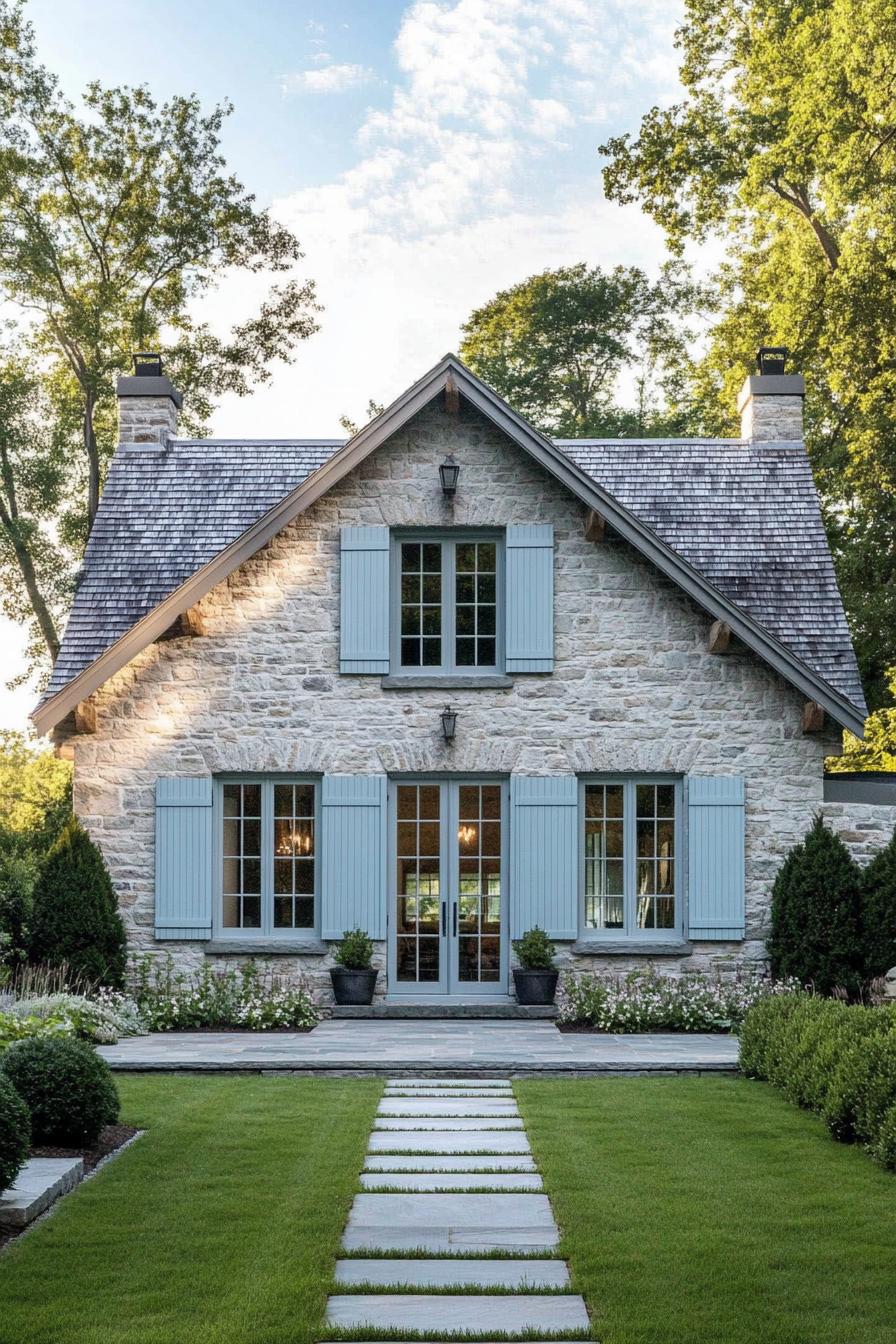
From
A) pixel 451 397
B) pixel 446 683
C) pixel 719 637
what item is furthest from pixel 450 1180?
pixel 451 397

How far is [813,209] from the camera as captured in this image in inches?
930

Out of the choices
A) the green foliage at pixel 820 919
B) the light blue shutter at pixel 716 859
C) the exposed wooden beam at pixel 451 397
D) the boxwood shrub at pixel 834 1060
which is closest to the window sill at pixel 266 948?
the light blue shutter at pixel 716 859

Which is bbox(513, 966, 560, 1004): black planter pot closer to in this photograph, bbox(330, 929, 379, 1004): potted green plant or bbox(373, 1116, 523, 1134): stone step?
bbox(330, 929, 379, 1004): potted green plant

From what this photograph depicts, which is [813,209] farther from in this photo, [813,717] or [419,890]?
[419,890]

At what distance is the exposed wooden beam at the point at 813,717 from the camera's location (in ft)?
43.5

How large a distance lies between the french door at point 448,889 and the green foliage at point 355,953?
1.31ft

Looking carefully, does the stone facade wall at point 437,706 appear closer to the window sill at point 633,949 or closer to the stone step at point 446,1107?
the window sill at point 633,949

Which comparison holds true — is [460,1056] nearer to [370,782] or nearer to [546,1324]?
[370,782]

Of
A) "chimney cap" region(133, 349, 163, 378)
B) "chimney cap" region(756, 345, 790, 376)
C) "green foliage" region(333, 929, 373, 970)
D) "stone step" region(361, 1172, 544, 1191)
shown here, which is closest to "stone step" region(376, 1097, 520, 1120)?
"stone step" region(361, 1172, 544, 1191)

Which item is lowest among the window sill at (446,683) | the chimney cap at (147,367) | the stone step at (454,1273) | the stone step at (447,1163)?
the stone step at (447,1163)

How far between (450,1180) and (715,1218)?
1436 mm

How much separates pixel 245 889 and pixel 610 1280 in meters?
8.66

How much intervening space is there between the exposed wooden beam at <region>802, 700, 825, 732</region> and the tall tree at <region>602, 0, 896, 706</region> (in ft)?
26.4

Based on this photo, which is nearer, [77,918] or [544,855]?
[77,918]
